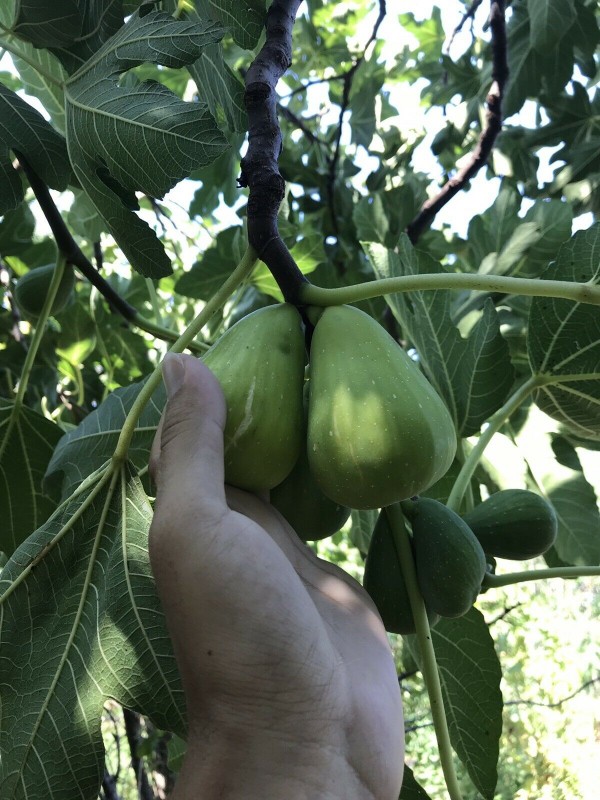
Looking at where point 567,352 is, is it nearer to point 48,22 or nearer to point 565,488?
point 565,488

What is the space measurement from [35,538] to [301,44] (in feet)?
10.1

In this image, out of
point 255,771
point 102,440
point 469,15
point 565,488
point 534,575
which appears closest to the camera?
point 255,771

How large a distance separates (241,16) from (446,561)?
92 cm

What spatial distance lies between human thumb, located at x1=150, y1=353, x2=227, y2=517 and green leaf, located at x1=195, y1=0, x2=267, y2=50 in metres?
0.61

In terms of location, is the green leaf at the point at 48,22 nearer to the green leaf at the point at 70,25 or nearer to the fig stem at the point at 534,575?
the green leaf at the point at 70,25

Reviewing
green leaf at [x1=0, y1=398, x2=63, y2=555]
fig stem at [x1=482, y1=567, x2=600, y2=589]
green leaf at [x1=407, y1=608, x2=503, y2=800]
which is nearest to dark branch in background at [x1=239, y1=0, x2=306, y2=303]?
fig stem at [x1=482, y1=567, x2=600, y2=589]

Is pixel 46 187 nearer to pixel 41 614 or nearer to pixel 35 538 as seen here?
pixel 35 538

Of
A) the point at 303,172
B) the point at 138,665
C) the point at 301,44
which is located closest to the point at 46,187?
the point at 138,665

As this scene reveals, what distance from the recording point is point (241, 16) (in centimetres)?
119

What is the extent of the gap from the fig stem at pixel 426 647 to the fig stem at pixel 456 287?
1.06 ft

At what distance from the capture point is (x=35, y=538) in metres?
1.14

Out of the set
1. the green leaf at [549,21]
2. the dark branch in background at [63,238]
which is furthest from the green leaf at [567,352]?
the green leaf at [549,21]

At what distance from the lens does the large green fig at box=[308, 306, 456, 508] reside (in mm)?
881

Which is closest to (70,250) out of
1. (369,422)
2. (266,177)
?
(266,177)
